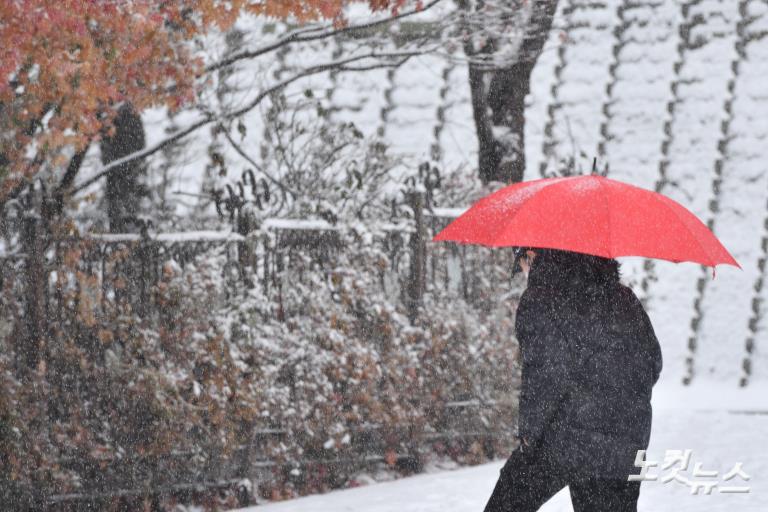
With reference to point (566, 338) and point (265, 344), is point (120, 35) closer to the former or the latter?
point (265, 344)

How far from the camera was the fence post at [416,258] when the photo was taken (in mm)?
8727

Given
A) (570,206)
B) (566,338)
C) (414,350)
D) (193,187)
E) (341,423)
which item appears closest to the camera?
(566,338)

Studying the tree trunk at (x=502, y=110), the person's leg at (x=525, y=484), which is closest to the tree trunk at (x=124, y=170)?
the tree trunk at (x=502, y=110)

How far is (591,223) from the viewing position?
4.23 m

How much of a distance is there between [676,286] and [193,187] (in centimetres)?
652

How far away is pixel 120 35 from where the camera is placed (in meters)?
6.97

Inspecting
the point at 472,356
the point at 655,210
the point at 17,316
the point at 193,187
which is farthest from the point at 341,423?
the point at 193,187

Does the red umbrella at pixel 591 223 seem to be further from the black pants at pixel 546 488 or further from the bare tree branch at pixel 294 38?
the bare tree branch at pixel 294 38

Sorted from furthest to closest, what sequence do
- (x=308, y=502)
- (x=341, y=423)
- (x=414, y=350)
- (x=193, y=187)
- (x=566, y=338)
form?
1. (x=193, y=187)
2. (x=414, y=350)
3. (x=341, y=423)
4. (x=308, y=502)
5. (x=566, y=338)

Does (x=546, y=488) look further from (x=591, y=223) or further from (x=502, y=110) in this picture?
(x=502, y=110)

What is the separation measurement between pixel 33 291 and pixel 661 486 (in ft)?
14.9

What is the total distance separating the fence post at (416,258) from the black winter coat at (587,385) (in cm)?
476

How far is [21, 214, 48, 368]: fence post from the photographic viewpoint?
6945mm

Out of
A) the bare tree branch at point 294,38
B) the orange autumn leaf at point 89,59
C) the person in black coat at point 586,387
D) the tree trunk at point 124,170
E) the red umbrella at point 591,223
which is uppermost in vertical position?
the bare tree branch at point 294,38
